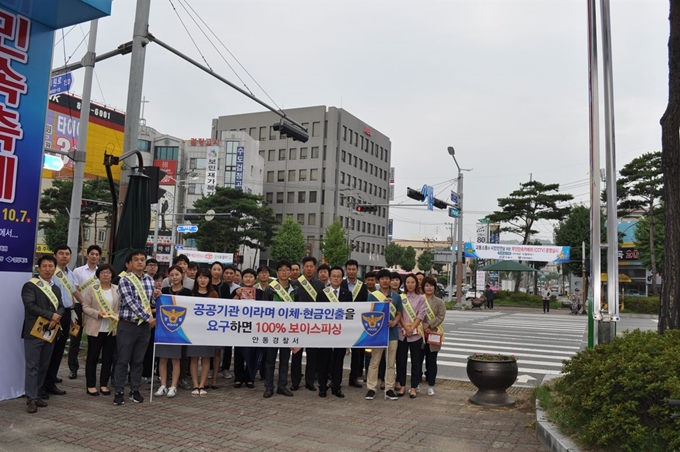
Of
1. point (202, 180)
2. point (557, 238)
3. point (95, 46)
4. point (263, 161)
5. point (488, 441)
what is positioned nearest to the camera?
point (488, 441)

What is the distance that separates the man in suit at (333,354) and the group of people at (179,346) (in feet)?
0.05

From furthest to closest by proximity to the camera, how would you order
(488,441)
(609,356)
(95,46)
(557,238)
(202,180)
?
(202,180) → (557,238) → (95,46) → (488,441) → (609,356)

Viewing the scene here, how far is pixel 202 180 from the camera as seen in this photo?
68.9 m

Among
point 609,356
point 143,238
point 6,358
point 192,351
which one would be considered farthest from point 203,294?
point 609,356

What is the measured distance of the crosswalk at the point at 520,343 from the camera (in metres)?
12.2

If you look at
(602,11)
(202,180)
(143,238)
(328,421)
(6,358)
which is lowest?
(328,421)

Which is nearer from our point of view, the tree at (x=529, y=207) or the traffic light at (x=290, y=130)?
the traffic light at (x=290, y=130)

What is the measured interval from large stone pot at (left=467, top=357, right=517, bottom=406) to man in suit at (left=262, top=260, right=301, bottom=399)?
264cm

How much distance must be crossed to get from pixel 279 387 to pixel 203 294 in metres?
1.73

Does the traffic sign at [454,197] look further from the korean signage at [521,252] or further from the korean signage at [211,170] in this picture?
the korean signage at [211,170]

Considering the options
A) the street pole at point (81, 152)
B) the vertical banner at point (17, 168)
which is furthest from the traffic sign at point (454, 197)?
the vertical banner at point (17, 168)

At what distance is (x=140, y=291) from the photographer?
7.27 meters

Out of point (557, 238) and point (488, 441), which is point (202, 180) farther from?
point (488, 441)

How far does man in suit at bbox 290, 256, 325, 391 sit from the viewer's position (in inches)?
328
